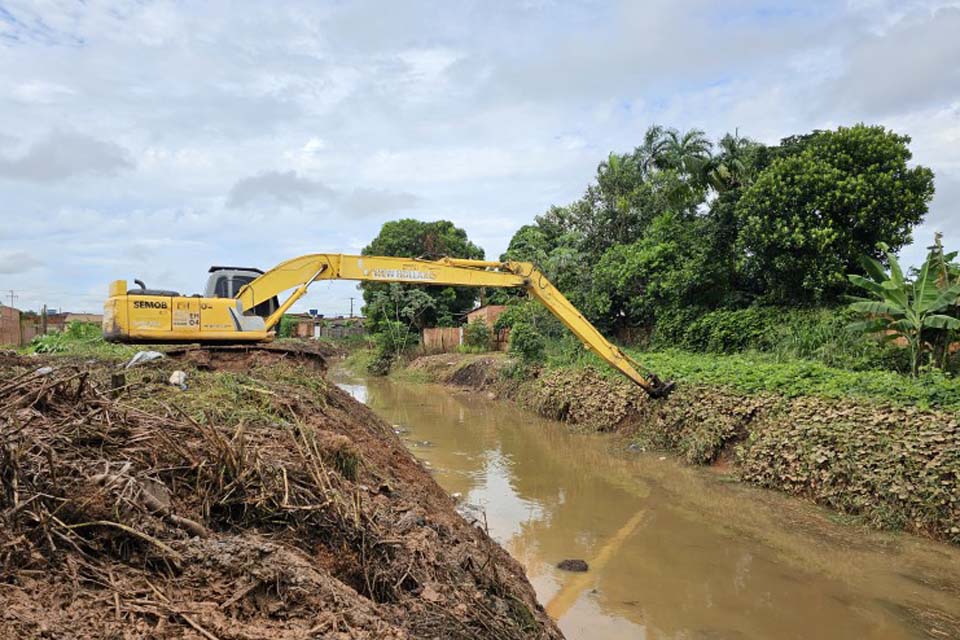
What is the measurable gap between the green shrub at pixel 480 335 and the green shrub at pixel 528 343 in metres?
7.37

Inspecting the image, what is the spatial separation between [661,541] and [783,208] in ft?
34.5

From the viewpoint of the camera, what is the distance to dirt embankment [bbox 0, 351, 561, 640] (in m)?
2.65

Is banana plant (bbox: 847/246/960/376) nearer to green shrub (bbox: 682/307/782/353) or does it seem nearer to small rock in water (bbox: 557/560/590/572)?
green shrub (bbox: 682/307/782/353)

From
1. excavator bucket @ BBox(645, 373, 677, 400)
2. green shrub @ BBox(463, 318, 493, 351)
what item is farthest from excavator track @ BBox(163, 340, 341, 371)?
green shrub @ BBox(463, 318, 493, 351)

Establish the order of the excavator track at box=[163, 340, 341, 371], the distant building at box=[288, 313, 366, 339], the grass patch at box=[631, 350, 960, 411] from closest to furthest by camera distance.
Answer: the grass patch at box=[631, 350, 960, 411] → the excavator track at box=[163, 340, 341, 371] → the distant building at box=[288, 313, 366, 339]

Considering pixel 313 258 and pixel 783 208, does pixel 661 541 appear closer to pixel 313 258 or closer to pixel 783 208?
pixel 313 258

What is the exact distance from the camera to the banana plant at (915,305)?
10.3 meters

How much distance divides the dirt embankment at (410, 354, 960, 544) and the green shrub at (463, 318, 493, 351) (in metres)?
13.4

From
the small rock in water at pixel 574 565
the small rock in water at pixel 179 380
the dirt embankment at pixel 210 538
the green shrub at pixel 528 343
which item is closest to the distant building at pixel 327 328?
the green shrub at pixel 528 343

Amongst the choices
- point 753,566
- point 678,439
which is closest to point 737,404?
point 678,439

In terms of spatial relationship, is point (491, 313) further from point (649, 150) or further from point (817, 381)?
point (817, 381)

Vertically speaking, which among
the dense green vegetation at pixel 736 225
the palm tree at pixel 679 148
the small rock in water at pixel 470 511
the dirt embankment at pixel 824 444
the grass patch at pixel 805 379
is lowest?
the small rock in water at pixel 470 511

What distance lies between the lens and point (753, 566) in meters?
7.06

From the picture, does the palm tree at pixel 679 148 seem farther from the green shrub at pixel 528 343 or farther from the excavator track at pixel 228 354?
the excavator track at pixel 228 354
